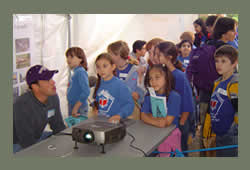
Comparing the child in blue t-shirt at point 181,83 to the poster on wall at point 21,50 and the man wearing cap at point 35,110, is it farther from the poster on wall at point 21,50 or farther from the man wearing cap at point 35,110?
the poster on wall at point 21,50

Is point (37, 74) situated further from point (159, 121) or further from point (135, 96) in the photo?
point (159, 121)

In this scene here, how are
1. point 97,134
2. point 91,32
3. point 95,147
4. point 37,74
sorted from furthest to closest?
point 91,32
point 37,74
point 95,147
point 97,134

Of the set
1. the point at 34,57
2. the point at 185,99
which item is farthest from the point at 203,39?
the point at 34,57

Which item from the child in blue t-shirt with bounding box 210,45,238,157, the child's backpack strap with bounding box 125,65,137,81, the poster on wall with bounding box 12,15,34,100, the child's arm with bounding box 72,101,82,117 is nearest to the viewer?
the poster on wall with bounding box 12,15,34,100

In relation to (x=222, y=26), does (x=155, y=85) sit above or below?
below

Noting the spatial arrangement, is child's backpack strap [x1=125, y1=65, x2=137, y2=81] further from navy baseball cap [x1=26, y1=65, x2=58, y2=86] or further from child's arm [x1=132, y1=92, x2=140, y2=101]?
navy baseball cap [x1=26, y1=65, x2=58, y2=86]

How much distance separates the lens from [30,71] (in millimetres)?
2387

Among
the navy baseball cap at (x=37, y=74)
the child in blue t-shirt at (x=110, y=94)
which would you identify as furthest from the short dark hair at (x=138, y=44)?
the navy baseball cap at (x=37, y=74)

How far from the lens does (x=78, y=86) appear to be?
2840 millimetres

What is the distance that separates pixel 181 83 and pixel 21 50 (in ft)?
4.41

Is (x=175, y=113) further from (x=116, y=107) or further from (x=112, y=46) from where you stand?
(x=112, y=46)

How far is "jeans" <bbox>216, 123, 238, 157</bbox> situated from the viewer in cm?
242

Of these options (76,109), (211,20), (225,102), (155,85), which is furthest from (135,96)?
(211,20)

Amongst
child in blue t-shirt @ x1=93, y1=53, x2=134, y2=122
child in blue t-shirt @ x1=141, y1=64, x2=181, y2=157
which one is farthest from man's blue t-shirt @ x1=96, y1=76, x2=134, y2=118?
child in blue t-shirt @ x1=141, y1=64, x2=181, y2=157
